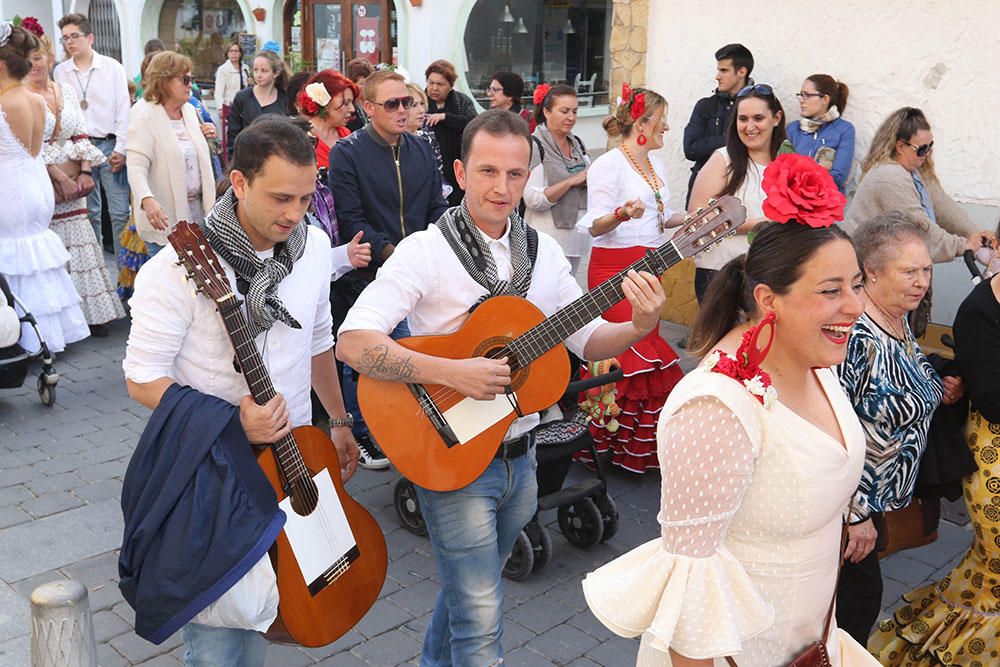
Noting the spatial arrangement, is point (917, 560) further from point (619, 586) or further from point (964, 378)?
point (619, 586)

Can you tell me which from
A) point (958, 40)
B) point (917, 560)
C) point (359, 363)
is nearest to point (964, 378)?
point (917, 560)

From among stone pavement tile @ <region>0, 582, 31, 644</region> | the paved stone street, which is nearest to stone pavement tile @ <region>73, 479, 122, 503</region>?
the paved stone street

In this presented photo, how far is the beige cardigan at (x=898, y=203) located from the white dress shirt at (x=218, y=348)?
3.84m

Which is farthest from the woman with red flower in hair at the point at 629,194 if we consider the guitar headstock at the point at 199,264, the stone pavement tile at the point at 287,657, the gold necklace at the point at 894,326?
the guitar headstock at the point at 199,264

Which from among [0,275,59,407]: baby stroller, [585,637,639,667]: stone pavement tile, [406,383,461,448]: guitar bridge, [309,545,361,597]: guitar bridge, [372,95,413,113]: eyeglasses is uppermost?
[372,95,413,113]: eyeglasses

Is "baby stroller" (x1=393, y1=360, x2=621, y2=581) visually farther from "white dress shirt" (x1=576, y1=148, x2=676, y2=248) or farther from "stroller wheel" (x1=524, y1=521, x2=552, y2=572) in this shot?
"white dress shirt" (x1=576, y1=148, x2=676, y2=248)

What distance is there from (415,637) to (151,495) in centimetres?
174

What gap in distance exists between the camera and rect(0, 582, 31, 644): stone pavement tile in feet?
13.5

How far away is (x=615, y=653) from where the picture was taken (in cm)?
414

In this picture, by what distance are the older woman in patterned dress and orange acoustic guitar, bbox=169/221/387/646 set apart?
1700 millimetres

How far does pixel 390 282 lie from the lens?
10.8 feet

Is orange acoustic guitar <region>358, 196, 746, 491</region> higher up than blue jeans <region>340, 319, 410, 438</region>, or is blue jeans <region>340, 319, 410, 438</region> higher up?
orange acoustic guitar <region>358, 196, 746, 491</region>

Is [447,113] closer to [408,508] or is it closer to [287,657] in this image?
[408,508]

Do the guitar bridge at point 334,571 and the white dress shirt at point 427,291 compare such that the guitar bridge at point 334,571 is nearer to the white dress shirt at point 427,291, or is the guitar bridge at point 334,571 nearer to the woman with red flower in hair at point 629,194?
the white dress shirt at point 427,291
